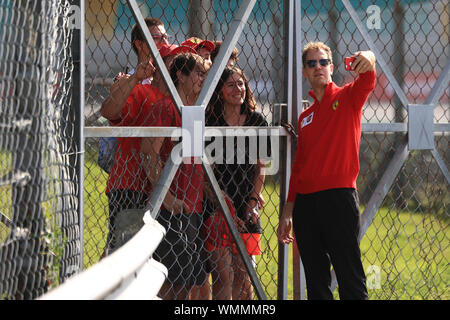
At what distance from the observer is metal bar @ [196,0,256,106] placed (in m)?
3.76

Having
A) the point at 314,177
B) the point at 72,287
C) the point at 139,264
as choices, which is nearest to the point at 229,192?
the point at 314,177

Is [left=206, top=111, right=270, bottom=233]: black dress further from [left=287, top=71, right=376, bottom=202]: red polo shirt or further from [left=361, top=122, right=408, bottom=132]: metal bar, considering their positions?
[left=361, top=122, right=408, bottom=132]: metal bar

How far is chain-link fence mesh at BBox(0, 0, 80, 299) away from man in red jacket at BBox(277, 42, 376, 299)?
53.8 inches

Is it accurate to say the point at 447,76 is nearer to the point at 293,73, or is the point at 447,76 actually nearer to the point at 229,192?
the point at 293,73

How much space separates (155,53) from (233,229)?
1.05 metres

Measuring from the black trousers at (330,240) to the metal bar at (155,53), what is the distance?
822mm

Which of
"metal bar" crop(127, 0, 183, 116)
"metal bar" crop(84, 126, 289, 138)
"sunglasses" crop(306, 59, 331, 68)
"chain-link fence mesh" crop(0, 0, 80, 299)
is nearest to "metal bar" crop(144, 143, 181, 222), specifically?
"metal bar" crop(84, 126, 289, 138)

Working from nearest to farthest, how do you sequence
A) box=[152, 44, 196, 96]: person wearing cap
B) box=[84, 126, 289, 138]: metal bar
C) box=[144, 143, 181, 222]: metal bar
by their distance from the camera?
box=[84, 126, 289, 138]: metal bar < box=[144, 143, 181, 222]: metal bar < box=[152, 44, 196, 96]: person wearing cap

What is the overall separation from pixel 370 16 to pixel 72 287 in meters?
3.42

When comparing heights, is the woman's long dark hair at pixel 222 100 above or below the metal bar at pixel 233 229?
above

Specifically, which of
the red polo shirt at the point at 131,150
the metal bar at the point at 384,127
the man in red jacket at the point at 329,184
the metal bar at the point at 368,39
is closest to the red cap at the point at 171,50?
the red polo shirt at the point at 131,150

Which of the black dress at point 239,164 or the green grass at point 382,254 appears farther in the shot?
the green grass at point 382,254

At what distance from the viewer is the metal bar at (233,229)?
3799 millimetres

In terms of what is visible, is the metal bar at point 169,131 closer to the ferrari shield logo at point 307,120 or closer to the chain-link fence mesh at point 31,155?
the ferrari shield logo at point 307,120
